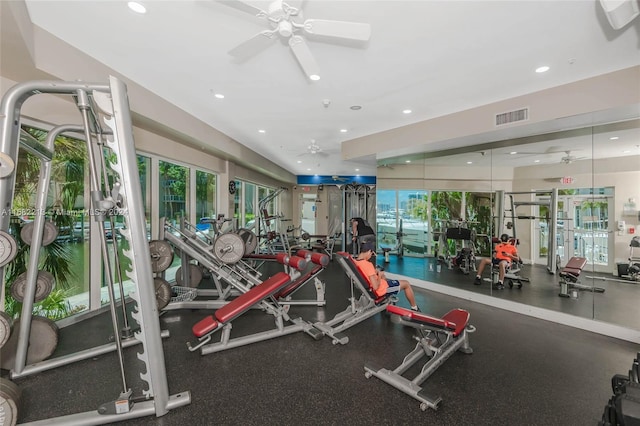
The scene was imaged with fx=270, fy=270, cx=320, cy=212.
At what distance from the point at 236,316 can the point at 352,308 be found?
1.44 meters

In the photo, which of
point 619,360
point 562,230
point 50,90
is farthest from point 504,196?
point 50,90

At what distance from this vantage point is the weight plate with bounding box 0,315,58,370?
220 cm

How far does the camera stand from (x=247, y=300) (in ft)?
8.29

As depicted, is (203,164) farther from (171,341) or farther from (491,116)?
(491,116)

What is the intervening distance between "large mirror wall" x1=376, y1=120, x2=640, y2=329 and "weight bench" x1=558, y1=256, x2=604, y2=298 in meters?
0.02

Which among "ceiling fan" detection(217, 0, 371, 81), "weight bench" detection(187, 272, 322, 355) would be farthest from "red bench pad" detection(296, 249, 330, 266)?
"ceiling fan" detection(217, 0, 371, 81)

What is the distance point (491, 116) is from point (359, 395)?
3545 millimetres

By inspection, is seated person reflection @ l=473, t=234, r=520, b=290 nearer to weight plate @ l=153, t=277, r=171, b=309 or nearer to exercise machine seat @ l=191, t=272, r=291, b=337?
exercise machine seat @ l=191, t=272, r=291, b=337

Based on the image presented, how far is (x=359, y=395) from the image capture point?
1973 mm

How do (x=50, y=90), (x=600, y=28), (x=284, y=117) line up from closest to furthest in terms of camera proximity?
(x=50, y=90), (x=600, y=28), (x=284, y=117)

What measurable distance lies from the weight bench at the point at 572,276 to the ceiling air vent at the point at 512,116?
1.97m

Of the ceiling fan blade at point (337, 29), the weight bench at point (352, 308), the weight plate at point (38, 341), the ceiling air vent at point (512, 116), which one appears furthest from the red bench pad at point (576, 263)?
the weight plate at point (38, 341)

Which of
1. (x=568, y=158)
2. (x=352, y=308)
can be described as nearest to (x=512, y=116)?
(x=568, y=158)

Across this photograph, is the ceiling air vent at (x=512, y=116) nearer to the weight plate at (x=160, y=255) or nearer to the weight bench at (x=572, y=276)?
the weight bench at (x=572, y=276)
